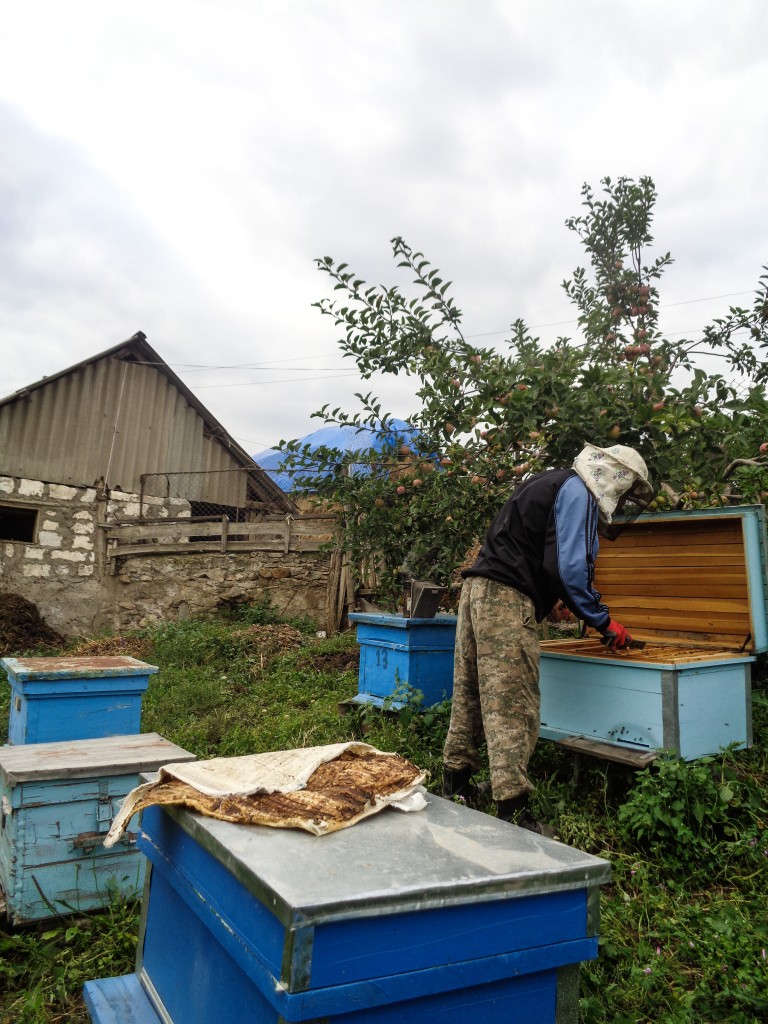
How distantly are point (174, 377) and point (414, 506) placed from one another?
7.67 m

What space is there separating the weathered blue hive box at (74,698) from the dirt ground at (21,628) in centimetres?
531

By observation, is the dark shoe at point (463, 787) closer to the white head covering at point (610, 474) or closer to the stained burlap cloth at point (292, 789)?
the white head covering at point (610, 474)

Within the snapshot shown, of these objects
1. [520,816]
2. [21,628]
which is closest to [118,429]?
[21,628]

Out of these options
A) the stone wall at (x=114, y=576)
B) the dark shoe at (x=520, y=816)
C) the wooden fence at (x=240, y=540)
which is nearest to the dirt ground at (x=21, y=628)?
the stone wall at (x=114, y=576)

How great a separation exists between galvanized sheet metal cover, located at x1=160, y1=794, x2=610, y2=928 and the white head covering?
179cm

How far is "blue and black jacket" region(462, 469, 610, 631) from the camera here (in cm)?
303

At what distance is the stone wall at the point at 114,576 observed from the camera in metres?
9.60

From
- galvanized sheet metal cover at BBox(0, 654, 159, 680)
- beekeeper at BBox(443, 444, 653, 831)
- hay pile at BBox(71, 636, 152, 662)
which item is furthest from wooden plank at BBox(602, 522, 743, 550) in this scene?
hay pile at BBox(71, 636, 152, 662)

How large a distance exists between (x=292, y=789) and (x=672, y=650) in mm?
2436

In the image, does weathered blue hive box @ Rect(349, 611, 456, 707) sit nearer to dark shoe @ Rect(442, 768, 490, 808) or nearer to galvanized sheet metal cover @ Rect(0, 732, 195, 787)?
dark shoe @ Rect(442, 768, 490, 808)

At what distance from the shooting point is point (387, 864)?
1320 mm

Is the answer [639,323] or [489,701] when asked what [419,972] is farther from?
[639,323]

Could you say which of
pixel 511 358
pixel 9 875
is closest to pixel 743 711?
pixel 511 358

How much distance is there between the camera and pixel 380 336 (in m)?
4.97
